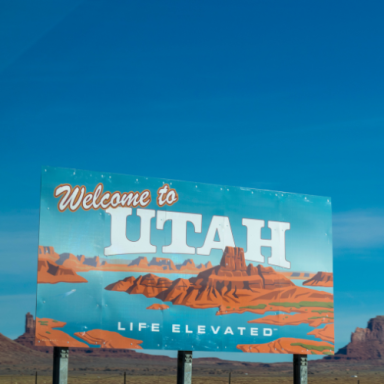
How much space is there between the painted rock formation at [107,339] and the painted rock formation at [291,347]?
260 cm

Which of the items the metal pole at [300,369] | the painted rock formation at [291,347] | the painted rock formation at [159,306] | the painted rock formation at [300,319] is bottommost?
the metal pole at [300,369]

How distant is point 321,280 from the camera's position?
570 inches

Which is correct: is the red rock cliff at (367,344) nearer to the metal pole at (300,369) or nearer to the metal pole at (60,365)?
the metal pole at (300,369)

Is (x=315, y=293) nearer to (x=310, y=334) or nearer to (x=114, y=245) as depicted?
(x=310, y=334)

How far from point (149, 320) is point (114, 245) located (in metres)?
1.78

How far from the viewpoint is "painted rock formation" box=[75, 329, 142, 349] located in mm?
11914

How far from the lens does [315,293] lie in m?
14.3

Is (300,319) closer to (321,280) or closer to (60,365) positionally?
(321,280)

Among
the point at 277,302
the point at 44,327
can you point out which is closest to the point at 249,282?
the point at 277,302

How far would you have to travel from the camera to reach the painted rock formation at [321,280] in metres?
14.3

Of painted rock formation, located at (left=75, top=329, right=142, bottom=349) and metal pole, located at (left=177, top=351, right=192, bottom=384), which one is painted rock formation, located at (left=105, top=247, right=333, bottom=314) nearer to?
painted rock formation, located at (left=75, top=329, right=142, bottom=349)

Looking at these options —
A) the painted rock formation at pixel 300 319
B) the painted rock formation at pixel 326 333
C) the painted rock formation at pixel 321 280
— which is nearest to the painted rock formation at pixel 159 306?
the painted rock formation at pixel 300 319

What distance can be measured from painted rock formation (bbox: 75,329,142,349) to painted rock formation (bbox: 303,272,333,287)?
4.57m

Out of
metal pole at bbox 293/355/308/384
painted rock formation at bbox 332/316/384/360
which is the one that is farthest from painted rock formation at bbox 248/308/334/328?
painted rock formation at bbox 332/316/384/360
